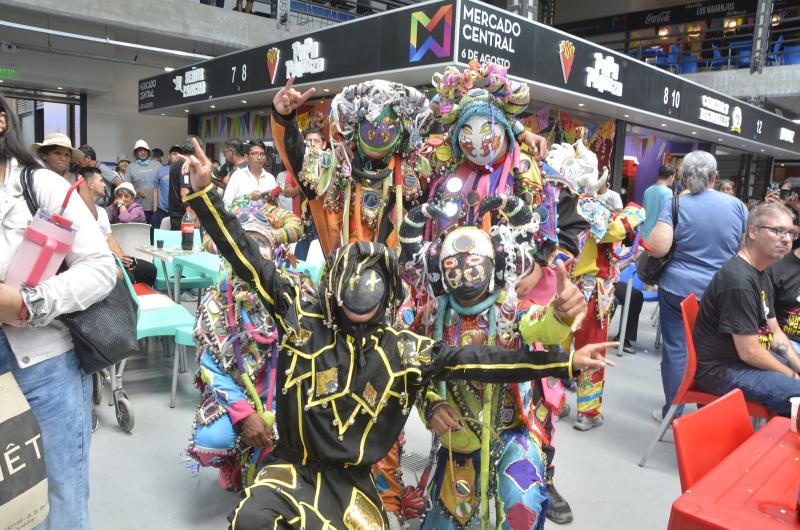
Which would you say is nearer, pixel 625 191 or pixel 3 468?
pixel 3 468

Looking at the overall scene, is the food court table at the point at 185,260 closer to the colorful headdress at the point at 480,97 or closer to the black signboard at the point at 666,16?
the colorful headdress at the point at 480,97

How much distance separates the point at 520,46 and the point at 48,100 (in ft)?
36.5

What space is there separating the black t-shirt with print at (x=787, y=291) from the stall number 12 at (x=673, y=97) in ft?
20.1

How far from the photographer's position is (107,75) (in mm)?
12930

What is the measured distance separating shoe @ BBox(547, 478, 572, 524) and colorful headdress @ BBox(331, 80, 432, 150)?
1.65 metres

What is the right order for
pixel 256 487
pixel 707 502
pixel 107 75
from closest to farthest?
pixel 707 502, pixel 256 487, pixel 107 75

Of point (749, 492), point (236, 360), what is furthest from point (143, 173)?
point (749, 492)

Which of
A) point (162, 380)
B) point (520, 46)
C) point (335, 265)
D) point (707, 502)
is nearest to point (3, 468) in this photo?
point (335, 265)

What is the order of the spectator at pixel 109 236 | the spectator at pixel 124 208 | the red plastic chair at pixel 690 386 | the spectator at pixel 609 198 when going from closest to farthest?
the red plastic chair at pixel 690 386 → the spectator at pixel 609 198 → the spectator at pixel 109 236 → the spectator at pixel 124 208

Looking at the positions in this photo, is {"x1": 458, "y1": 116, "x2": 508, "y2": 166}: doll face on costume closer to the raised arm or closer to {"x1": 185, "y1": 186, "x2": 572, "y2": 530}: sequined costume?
{"x1": 185, "y1": 186, "x2": 572, "y2": 530}: sequined costume

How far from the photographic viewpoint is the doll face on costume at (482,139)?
2.33 m

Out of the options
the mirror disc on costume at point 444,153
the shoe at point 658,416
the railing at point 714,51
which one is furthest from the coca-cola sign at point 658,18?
the mirror disc on costume at point 444,153

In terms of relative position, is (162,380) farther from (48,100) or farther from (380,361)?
(48,100)

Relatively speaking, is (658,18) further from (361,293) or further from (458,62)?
(361,293)
